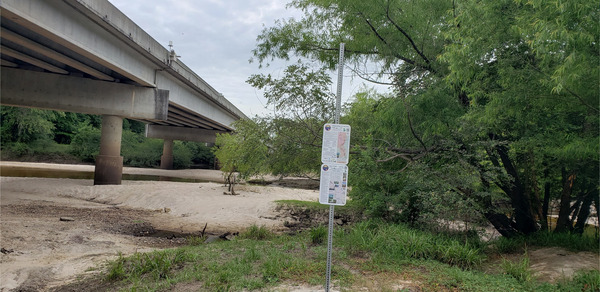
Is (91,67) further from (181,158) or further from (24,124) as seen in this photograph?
(181,158)

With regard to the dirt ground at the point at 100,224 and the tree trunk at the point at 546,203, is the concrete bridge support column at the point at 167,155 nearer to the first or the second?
the dirt ground at the point at 100,224

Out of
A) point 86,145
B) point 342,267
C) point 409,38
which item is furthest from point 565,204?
point 86,145

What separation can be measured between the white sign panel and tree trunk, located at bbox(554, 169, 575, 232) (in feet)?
19.3

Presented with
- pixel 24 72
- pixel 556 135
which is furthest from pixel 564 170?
pixel 24 72

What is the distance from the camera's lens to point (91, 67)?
16484 mm

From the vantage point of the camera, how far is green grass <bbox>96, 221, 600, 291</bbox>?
16.3 ft

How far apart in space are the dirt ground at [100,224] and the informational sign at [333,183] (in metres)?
1.31

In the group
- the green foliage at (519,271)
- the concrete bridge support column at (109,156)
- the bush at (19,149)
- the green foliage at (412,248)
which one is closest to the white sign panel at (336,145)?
the green foliage at (412,248)

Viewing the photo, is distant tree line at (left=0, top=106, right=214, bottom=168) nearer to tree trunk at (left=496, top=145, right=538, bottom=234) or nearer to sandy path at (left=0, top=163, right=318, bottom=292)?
sandy path at (left=0, top=163, right=318, bottom=292)

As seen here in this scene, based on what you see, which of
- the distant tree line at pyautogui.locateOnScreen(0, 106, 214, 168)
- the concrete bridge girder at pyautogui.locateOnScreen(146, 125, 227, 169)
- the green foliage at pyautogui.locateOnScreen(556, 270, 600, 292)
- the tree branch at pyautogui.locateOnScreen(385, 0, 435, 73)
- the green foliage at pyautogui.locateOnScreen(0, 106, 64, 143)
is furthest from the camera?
the concrete bridge girder at pyautogui.locateOnScreen(146, 125, 227, 169)

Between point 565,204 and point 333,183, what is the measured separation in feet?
22.8

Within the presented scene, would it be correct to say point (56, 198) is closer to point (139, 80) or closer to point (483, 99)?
point (139, 80)

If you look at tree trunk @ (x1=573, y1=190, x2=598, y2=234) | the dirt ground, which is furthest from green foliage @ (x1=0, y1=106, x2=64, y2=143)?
tree trunk @ (x1=573, y1=190, x2=598, y2=234)

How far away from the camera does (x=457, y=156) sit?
25.1 ft
